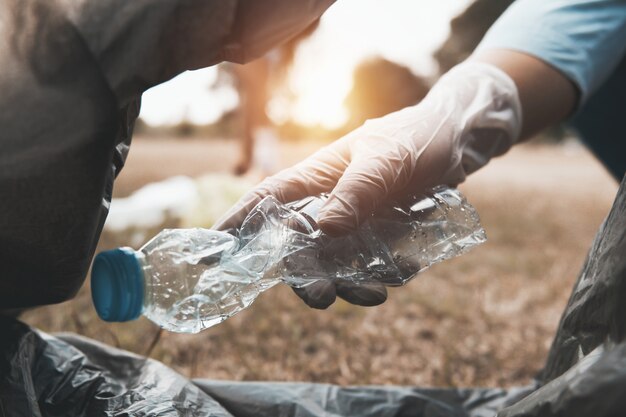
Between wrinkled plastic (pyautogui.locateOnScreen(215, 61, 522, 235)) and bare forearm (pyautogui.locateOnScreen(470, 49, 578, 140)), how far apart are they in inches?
1.2

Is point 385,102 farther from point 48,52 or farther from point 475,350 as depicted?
point 48,52

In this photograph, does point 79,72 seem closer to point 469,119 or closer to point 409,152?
point 409,152

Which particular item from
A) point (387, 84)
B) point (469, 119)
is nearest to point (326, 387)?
point (469, 119)

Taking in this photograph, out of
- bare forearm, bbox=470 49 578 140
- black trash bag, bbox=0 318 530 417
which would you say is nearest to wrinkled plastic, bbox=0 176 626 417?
black trash bag, bbox=0 318 530 417

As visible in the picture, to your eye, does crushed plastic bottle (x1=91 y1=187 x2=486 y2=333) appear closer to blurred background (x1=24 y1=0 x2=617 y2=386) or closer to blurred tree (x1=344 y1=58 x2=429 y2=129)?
blurred background (x1=24 y1=0 x2=617 y2=386)

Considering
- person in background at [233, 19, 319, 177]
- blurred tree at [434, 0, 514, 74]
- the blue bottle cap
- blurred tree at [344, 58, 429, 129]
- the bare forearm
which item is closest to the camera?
the blue bottle cap

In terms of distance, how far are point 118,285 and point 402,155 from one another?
463 mm

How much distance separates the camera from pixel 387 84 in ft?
18.4

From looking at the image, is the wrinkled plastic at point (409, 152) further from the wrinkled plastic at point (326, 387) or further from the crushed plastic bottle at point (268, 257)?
the wrinkled plastic at point (326, 387)

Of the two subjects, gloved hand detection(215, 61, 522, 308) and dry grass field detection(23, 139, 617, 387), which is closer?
gloved hand detection(215, 61, 522, 308)

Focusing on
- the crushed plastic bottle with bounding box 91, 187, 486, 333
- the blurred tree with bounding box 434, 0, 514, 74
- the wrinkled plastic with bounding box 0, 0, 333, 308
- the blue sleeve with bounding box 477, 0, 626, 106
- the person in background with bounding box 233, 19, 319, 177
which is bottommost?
the person in background with bounding box 233, 19, 319, 177

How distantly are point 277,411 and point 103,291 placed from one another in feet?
1.16

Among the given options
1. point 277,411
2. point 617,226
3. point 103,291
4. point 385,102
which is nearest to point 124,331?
point 277,411

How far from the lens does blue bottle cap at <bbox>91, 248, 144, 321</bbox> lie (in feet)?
2.22
